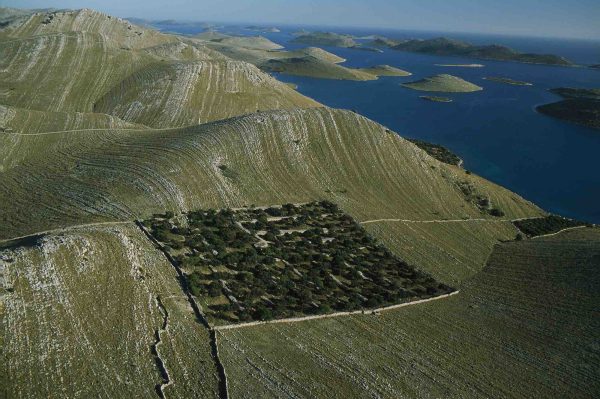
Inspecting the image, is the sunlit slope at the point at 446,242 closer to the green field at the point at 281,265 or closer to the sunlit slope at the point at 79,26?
the green field at the point at 281,265

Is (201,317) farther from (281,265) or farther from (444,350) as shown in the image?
(444,350)

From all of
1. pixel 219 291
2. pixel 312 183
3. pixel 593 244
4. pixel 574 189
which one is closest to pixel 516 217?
pixel 593 244

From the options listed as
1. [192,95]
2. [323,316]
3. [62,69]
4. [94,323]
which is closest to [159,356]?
[94,323]

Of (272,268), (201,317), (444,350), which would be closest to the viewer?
(201,317)

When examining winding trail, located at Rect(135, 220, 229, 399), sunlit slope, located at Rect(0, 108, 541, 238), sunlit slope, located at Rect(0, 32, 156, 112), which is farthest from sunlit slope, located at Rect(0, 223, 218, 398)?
sunlit slope, located at Rect(0, 32, 156, 112)

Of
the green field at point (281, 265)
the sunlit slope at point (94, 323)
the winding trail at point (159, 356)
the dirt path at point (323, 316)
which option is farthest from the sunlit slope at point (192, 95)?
the dirt path at point (323, 316)

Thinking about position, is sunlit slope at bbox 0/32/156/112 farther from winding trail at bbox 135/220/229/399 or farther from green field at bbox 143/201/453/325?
winding trail at bbox 135/220/229/399
